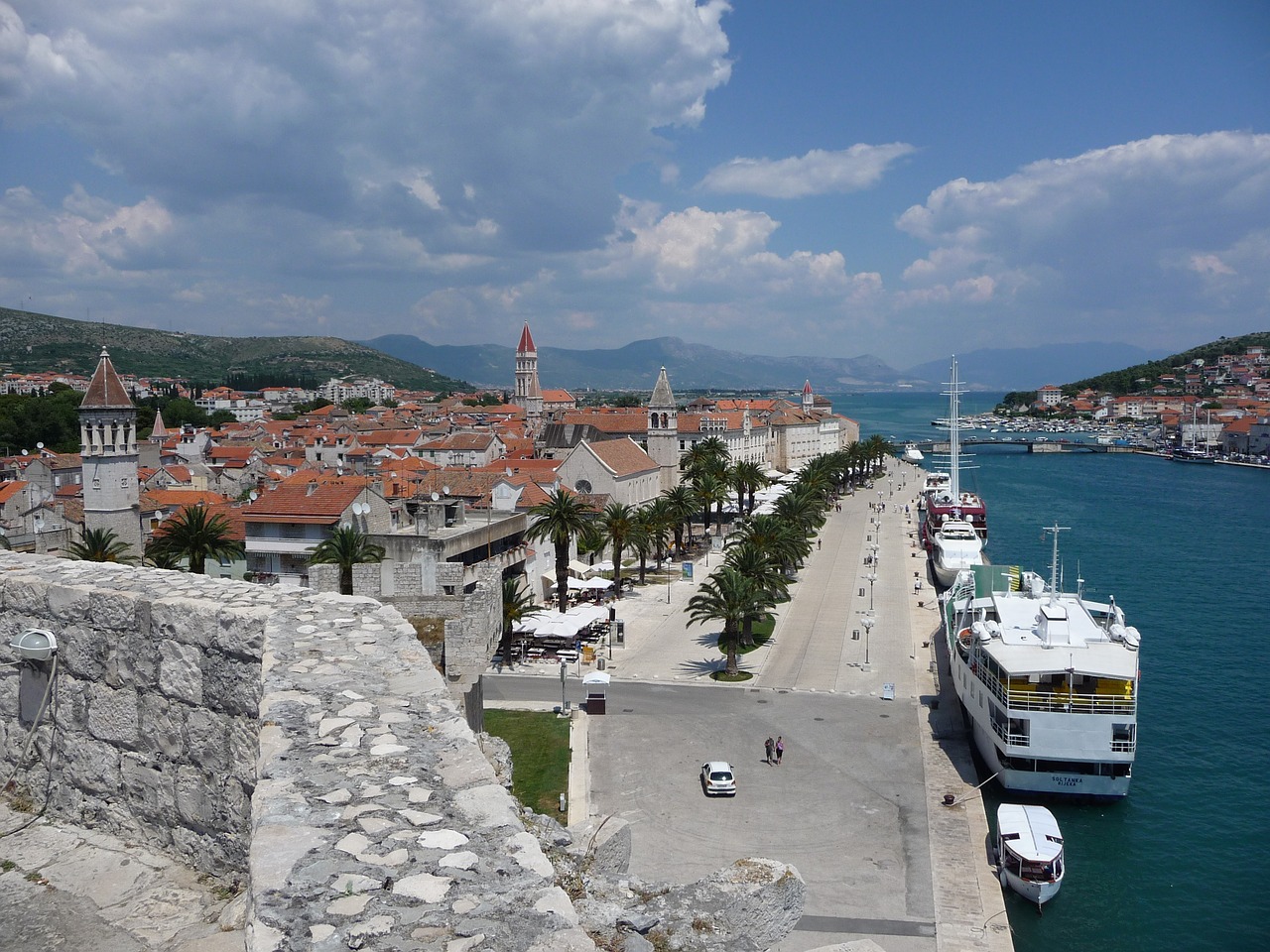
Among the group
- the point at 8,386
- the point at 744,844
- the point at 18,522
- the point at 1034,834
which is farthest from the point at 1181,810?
the point at 8,386

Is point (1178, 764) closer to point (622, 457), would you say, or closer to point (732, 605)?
point (732, 605)

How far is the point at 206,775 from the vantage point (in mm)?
5133

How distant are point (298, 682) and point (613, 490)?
59271 mm

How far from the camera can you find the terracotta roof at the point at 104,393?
4244 centimetres

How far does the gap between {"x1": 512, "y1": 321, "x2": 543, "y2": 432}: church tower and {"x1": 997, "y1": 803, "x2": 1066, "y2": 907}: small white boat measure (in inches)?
4884

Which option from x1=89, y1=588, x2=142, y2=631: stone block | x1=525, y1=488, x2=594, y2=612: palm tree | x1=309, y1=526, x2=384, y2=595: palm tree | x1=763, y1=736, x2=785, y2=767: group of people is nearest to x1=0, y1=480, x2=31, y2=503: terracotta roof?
x1=525, y1=488, x2=594, y2=612: palm tree

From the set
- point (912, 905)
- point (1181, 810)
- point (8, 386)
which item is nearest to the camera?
point (912, 905)

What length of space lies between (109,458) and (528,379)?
4624 inches

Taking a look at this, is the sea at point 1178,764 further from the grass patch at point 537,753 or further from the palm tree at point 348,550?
the palm tree at point 348,550

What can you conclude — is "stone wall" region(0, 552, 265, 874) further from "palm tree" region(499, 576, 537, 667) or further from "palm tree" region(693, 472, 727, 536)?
"palm tree" region(693, 472, 727, 536)

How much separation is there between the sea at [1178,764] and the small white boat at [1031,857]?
1.36 feet

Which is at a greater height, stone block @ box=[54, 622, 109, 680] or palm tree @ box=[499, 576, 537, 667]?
stone block @ box=[54, 622, 109, 680]

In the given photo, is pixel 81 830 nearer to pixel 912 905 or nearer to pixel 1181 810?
pixel 912 905

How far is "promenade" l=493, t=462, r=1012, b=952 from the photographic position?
19.0 metres
